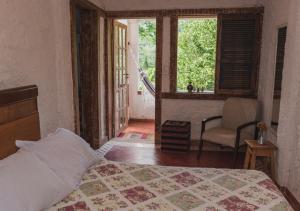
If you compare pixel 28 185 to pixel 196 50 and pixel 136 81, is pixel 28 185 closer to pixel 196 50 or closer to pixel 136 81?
pixel 196 50

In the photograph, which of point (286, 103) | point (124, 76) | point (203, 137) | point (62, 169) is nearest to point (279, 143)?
point (286, 103)

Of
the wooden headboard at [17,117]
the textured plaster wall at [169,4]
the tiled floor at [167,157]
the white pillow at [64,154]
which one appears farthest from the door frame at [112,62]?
the white pillow at [64,154]

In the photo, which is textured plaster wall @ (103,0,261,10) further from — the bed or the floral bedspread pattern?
the floral bedspread pattern

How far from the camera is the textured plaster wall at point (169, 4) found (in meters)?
3.98

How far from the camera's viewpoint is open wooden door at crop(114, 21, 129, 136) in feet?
15.3

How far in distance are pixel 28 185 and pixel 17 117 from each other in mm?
708

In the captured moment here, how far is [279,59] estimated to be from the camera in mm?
3246

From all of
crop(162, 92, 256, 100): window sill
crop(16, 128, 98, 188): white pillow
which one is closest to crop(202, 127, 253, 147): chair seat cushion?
crop(162, 92, 256, 100): window sill

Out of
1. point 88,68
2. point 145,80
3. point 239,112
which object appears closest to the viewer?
point 239,112

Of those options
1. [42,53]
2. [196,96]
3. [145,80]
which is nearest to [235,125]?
[196,96]

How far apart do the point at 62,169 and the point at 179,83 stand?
10.1 feet

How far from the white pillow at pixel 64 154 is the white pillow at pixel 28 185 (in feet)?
0.22

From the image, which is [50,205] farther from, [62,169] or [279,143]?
[279,143]

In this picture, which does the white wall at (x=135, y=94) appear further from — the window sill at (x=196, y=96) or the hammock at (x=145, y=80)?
the window sill at (x=196, y=96)
